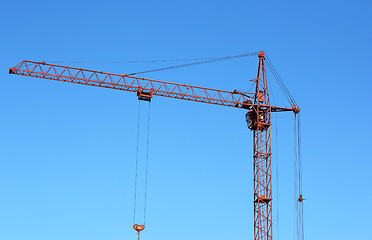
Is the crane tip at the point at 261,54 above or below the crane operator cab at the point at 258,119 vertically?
above

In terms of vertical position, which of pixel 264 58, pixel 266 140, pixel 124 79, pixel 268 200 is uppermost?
pixel 264 58

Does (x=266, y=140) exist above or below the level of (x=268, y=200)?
above

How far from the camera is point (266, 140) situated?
161125 millimetres

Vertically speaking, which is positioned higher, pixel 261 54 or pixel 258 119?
pixel 261 54

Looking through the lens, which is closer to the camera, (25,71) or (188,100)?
(25,71)

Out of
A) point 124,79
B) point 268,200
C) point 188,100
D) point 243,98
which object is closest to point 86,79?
point 124,79

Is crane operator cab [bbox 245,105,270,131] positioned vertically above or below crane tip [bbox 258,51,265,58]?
below

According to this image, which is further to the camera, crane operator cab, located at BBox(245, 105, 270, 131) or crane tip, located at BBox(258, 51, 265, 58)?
crane tip, located at BBox(258, 51, 265, 58)

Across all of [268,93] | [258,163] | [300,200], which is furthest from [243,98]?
[300,200]

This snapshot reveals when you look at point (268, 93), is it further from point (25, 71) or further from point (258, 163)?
point (25, 71)

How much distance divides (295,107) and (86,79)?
4852 centimetres

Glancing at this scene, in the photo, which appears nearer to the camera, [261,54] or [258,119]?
[258,119]

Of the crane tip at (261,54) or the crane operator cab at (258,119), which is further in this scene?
the crane tip at (261,54)

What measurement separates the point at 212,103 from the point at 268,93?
42.3 feet
